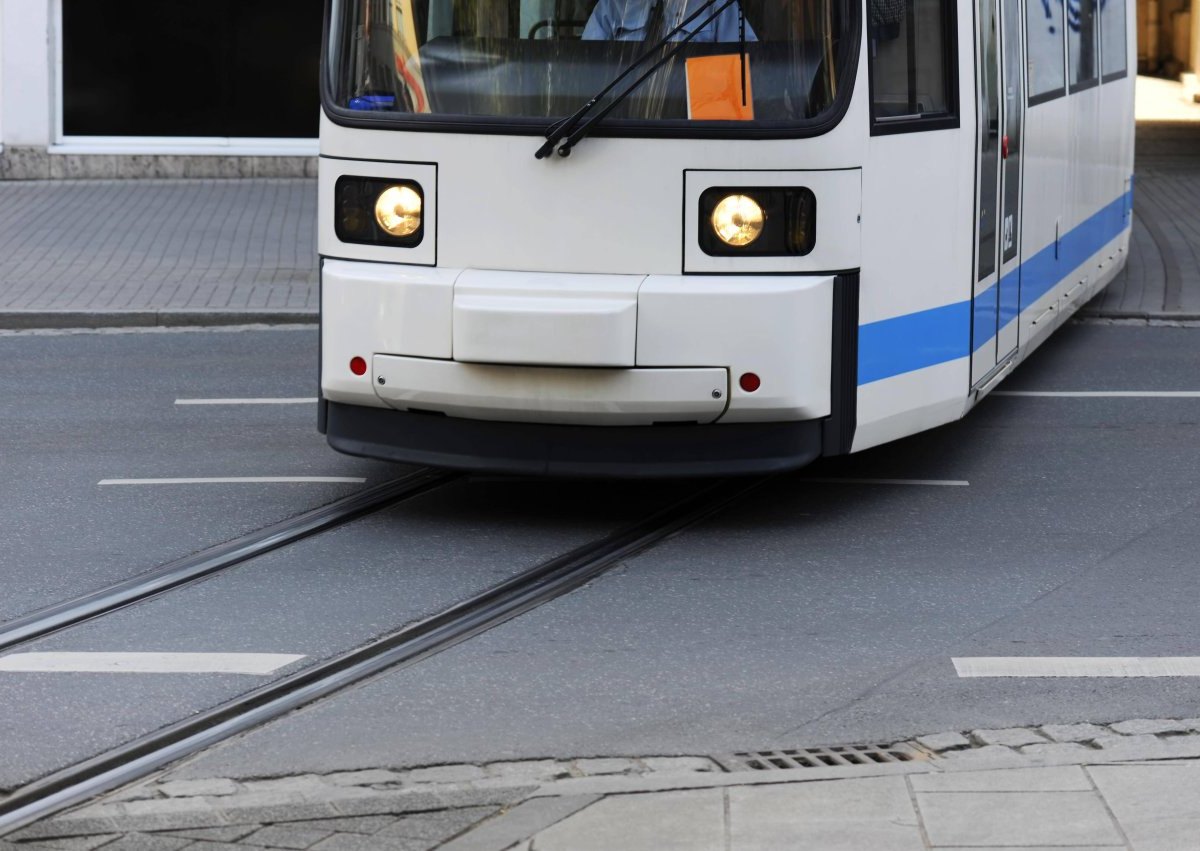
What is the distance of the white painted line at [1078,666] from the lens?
5.81m

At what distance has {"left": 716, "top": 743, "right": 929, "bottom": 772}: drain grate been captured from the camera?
504 cm

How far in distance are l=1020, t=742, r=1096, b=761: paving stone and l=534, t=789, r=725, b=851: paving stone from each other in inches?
36.4

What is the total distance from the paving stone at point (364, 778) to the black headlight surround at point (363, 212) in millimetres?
2823

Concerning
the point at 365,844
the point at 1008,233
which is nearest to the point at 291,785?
the point at 365,844

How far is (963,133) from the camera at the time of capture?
7.92 meters

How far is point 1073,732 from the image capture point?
525 cm

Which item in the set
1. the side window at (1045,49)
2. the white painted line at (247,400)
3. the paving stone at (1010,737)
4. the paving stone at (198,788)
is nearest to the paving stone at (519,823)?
the paving stone at (198,788)

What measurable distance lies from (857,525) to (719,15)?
6.55ft

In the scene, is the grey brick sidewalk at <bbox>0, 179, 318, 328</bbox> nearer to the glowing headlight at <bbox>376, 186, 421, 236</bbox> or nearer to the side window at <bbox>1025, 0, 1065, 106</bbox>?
the side window at <bbox>1025, 0, 1065, 106</bbox>

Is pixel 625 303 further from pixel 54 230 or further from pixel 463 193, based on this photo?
pixel 54 230

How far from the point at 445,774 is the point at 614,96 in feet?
9.85

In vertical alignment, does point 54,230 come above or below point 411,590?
above

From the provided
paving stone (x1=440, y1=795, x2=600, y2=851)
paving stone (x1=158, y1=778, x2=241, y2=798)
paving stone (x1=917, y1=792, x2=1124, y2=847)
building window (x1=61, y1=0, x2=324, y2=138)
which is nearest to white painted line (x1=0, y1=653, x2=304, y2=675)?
paving stone (x1=158, y1=778, x2=241, y2=798)

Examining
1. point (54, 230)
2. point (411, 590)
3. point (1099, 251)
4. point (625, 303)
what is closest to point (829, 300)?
point (625, 303)
